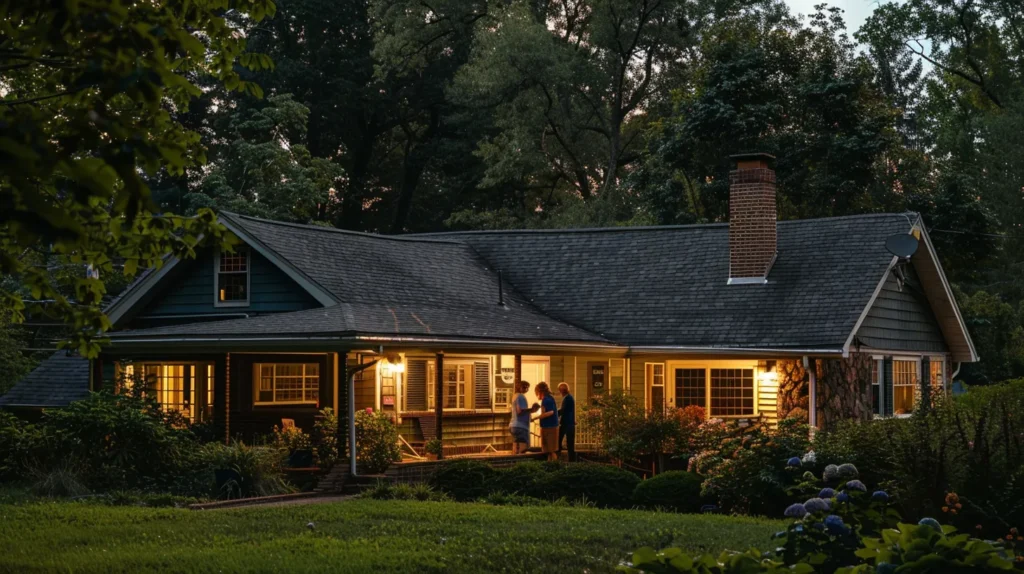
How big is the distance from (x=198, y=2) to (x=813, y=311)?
18521 mm

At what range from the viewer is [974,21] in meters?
53.5

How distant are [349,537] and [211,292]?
12968 millimetres

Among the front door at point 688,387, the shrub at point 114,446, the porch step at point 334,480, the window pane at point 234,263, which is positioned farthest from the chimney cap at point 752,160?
the shrub at point 114,446

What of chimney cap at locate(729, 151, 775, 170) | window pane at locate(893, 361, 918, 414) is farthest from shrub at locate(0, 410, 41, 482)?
window pane at locate(893, 361, 918, 414)

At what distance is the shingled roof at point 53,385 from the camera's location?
93.1 ft

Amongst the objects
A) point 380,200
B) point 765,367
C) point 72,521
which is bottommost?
point 72,521

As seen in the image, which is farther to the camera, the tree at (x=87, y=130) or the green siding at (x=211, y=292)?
the green siding at (x=211, y=292)

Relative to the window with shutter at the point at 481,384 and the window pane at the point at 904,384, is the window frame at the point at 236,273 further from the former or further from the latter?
the window pane at the point at 904,384

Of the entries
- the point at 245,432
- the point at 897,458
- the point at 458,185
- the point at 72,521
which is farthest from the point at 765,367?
the point at 458,185

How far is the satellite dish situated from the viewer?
89.7 ft

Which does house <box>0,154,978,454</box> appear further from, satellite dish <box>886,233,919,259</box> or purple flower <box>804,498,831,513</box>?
purple flower <box>804,498,831,513</box>

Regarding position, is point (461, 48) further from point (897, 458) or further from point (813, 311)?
point (897, 458)

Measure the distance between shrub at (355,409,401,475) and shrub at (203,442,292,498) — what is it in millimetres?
1390

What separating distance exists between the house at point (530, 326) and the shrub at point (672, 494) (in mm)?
5224
